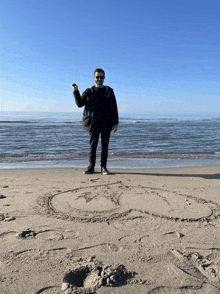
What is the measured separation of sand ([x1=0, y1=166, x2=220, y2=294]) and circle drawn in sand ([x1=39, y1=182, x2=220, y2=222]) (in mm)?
12

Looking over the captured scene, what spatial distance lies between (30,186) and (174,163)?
4.64 m

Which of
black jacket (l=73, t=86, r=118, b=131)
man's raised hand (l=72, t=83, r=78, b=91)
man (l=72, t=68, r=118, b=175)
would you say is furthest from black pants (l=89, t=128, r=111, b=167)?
man's raised hand (l=72, t=83, r=78, b=91)

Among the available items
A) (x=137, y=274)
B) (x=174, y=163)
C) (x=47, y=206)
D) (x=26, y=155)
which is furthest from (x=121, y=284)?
(x=26, y=155)

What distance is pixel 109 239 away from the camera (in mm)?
2230

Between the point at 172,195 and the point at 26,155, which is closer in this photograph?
the point at 172,195

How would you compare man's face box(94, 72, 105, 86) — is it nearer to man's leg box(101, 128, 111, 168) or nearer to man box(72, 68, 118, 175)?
man box(72, 68, 118, 175)

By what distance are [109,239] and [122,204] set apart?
3.30ft

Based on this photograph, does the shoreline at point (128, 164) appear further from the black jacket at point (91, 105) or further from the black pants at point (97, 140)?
the black jacket at point (91, 105)

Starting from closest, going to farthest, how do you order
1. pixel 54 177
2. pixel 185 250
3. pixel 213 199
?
pixel 185 250, pixel 213 199, pixel 54 177

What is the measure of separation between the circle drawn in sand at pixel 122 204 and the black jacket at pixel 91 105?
1.74m

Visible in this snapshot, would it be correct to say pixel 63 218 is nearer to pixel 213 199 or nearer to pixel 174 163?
pixel 213 199

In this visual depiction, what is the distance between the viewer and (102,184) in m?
4.27

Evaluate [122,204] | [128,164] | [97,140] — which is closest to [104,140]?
[97,140]

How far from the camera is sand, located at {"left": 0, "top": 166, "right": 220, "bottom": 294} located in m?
1.64
